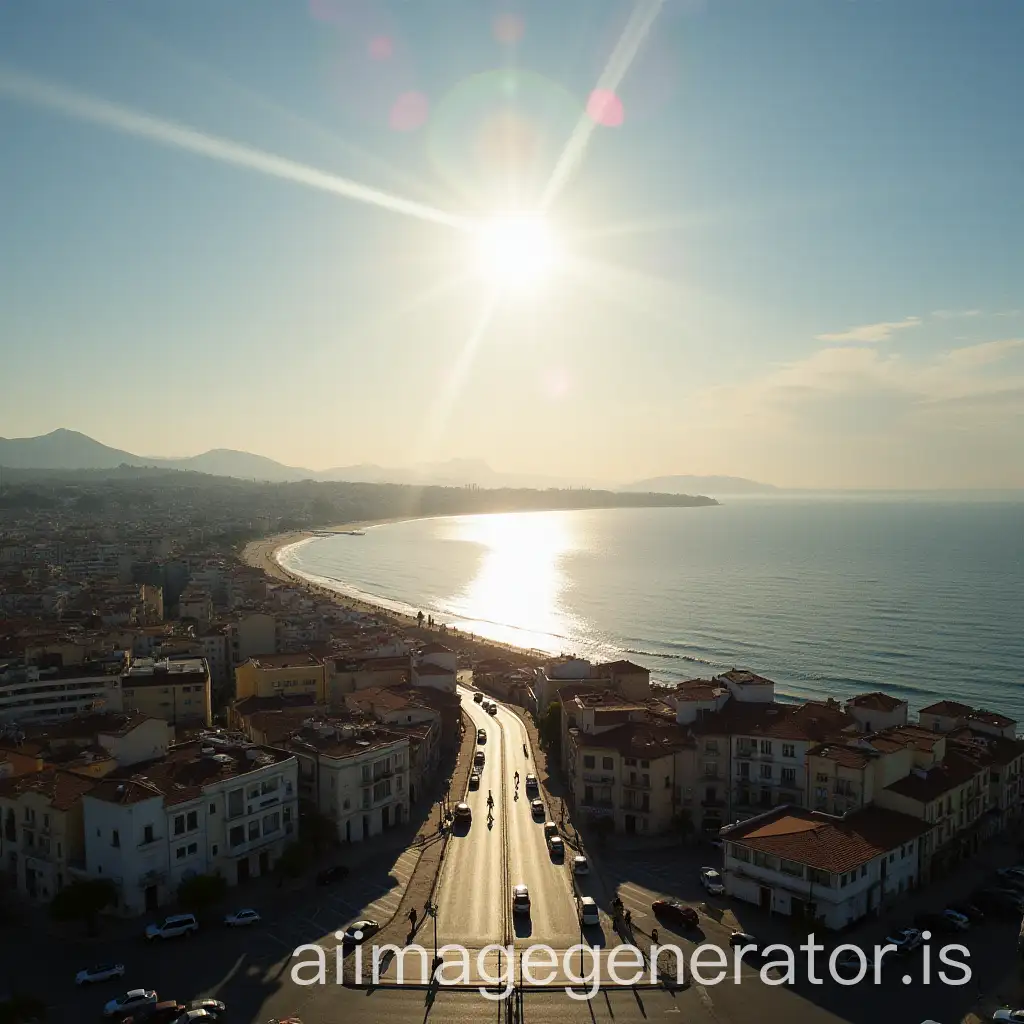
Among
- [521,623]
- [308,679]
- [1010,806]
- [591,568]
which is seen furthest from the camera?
[591,568]

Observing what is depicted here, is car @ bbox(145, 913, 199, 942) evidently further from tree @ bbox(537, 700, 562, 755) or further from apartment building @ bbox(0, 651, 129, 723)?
apartment building @ bbox(0, 651, 129, 723)

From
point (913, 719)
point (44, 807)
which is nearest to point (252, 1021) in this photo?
point (44, 807)

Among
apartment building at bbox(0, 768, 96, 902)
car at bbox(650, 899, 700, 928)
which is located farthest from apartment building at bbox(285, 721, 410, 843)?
car at bbox(650, 899, 700, 928)

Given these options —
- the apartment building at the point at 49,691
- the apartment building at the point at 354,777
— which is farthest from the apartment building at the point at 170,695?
the apartment building at the point at 354,777

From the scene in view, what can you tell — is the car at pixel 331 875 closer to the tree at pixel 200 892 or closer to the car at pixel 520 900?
the tree at pixel 200 892

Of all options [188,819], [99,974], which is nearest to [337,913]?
[188,819]

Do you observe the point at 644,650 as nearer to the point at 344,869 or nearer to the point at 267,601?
the point at 267,601
